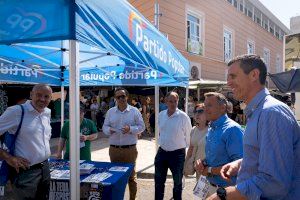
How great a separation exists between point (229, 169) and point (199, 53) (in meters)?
18.4

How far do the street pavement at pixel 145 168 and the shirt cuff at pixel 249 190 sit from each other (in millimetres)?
4507

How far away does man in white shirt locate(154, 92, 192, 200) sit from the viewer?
5.10 m

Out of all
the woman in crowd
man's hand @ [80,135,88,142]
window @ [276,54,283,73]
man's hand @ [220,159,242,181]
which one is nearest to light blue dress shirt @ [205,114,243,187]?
man's hand @ [220,159,242,181]

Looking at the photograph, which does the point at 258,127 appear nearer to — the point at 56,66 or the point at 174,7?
the point at 56,66

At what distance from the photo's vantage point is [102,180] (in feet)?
11.9

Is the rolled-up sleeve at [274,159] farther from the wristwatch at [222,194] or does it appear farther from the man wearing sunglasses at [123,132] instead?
the man wearing sunglasses at [123,132]

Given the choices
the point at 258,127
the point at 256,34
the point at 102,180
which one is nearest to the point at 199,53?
the point at 256,34

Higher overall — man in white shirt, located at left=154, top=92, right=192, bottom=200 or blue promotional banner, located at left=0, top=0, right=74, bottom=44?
blue promotional banner, located at left=0, top=0, right=74, bottom=44

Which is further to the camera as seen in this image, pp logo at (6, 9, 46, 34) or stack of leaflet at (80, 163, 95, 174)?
stack of leaflet at (80, 163, 95, 174)

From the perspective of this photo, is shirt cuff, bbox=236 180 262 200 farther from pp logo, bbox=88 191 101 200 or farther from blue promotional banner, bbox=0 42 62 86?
blue promotional banner, bbox=0 42 62 86

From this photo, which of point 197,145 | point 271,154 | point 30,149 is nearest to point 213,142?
point 197,145

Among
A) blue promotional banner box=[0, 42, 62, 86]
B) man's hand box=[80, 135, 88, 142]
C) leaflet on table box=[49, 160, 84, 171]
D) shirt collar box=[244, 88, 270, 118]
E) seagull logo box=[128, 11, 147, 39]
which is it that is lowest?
leaflet on table box=[49, 160, 84, 171]

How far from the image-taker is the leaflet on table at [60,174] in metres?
3.71

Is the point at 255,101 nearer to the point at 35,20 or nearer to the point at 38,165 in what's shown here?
the point at 35,20
